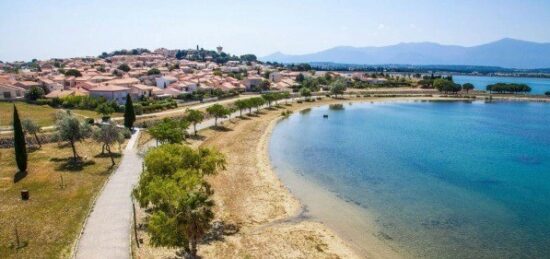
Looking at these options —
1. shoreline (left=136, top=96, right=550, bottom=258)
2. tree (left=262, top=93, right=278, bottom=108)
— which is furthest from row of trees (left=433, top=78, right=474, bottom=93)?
shoreline (left=136, top=96, right=550, bottom=258)

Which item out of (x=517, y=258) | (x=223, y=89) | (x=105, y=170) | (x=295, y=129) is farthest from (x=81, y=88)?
(x=517, y=258)

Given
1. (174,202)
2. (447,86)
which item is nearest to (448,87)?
(447,86)

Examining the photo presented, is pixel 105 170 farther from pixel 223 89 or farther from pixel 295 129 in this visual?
pixel 223 89

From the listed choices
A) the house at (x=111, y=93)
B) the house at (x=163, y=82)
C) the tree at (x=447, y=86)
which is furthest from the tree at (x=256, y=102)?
the tree at (x=447, y=86)

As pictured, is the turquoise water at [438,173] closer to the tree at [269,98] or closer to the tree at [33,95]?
the tree at [269,98]

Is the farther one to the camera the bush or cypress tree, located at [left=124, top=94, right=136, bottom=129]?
cypress tree, located at [left=124, top=94, right=136, bottom=129]

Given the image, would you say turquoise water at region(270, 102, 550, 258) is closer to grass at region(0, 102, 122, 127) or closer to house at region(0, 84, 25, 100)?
grass at region(0, 102, 122, 127)
